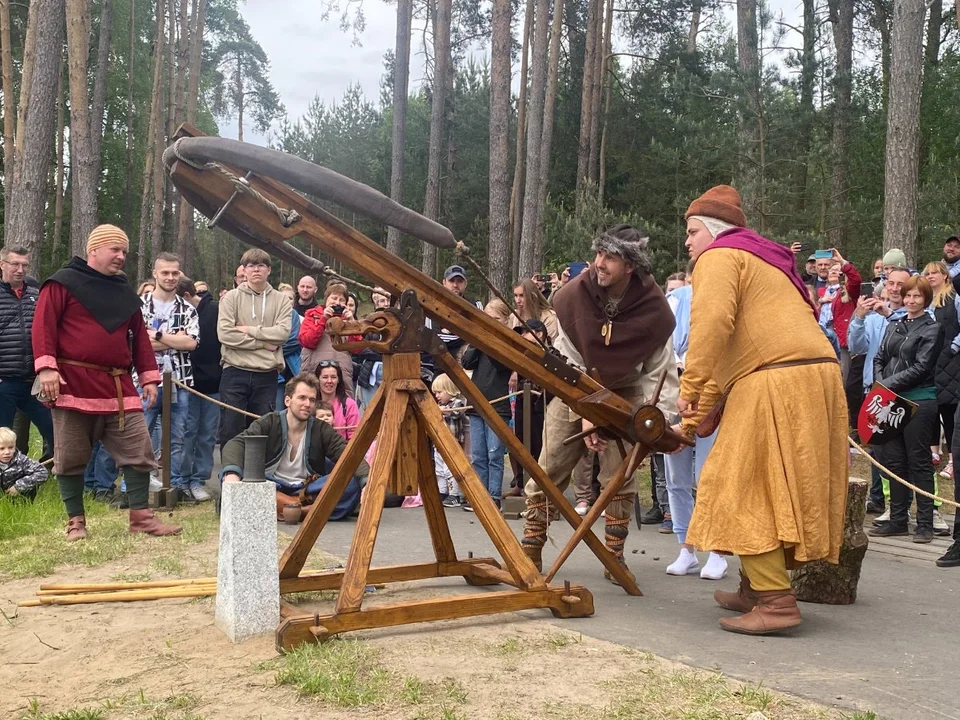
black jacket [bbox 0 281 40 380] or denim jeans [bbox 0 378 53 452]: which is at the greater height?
black jacket [bbox 0 281 40 380]

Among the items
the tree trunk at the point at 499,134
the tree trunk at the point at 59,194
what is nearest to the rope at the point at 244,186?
the tree trunk at the point at 499,134

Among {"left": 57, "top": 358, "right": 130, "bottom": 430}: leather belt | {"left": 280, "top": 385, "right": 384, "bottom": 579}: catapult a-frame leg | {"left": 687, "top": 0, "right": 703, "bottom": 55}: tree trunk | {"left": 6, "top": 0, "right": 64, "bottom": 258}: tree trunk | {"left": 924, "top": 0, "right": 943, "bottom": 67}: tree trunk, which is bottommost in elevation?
{"left": 280, "top": 385, "right": 384, "bottom": 579}: catapult a-frame leg

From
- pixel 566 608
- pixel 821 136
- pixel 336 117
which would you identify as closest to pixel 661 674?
pixel 566 608

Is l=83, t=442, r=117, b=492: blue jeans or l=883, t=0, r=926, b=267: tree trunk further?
l=883, t=0, r=926, b=267: tree trunk

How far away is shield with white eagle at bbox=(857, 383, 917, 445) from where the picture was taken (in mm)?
6590

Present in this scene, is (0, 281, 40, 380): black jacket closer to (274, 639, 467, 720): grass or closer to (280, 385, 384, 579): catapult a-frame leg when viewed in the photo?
(280, 385, 384, 579): catapult a-frame leg

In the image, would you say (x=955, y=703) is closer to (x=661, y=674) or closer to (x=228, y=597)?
(x=661, y=674)

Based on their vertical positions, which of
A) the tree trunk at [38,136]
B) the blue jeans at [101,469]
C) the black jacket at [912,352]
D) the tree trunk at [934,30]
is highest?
the tree trunk at [934,30]

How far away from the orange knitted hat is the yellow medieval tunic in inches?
11.4

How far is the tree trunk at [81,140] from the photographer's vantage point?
14945 millimetres

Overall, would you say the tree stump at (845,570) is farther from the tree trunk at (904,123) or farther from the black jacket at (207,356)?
the tree trunk at (904,123)

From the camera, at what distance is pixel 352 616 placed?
12.9 feet

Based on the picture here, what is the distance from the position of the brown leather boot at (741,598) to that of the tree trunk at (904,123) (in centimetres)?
766

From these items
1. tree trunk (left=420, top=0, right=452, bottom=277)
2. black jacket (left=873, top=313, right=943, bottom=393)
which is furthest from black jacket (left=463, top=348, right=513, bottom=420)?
tree trunk (left=420, top=0, right=452, bottom=277)
